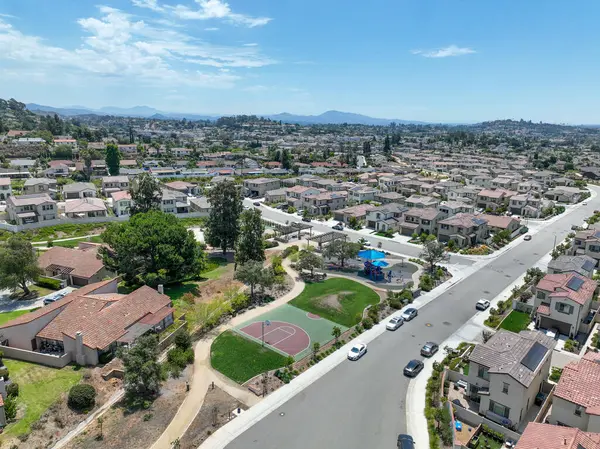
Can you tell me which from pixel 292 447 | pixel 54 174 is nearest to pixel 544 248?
pixel 292 447

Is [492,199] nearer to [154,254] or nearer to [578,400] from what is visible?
[578,400]

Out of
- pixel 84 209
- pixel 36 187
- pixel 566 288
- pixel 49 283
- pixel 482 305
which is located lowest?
pixel 49 283

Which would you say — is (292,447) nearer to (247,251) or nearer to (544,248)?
(247,251)

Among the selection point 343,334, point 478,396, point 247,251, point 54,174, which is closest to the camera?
point 478,396

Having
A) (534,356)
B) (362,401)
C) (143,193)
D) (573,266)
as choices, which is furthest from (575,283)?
(143,193)

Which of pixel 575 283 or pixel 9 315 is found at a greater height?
pixel 575 283

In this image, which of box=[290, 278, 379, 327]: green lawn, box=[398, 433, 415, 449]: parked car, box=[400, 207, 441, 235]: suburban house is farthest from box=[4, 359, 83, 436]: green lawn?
box=[400, 207, 441, 235]: suburban house
